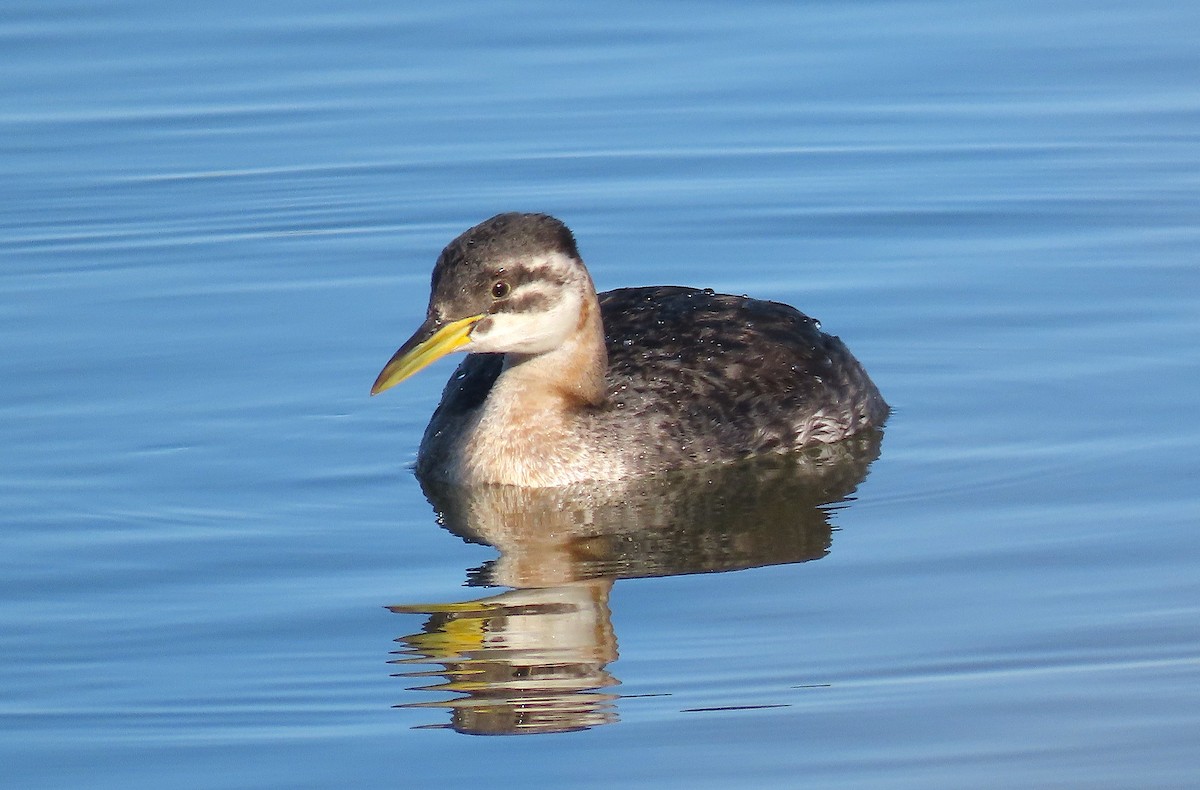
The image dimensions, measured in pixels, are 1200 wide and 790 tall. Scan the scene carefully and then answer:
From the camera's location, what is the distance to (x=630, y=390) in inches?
519

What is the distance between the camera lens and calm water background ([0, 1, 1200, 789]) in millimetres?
9422

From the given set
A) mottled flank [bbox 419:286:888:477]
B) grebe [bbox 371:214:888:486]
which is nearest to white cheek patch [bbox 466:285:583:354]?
grebe [bbox 371:214:888:486]

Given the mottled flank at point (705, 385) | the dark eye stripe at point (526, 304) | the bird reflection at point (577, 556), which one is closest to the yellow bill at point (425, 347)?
the dark eye stripe at point (526, 304)

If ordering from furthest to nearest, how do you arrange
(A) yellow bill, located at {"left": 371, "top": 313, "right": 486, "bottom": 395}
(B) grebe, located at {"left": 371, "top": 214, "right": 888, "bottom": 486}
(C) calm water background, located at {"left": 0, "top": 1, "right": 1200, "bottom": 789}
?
1. (B) grebe, located at {"left": 371, "top": 214, "right": 888, "bottom": 486}
2. (A) yellow bill, located at {"left": 371, "top": 313, "right": 486, "bottom": 395}
3. (C) calm water background, located at {"left": 0, "top": 1, "right": 1200, "bottom": 789}

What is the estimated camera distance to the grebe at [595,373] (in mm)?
12125

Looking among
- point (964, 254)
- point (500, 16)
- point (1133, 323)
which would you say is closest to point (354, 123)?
point (500, 16)

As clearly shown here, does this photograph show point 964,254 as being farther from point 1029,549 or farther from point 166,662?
point 166,662

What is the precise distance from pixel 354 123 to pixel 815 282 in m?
4.50

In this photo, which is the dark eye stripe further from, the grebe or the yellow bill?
the yellow bill

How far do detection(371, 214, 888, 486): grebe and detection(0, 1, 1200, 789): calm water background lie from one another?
1.68 feet

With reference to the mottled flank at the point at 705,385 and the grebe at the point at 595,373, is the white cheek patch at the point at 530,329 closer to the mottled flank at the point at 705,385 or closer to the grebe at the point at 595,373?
the grebe at the point at 595,373

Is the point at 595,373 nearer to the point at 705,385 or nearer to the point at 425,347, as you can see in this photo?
the point at 705,385

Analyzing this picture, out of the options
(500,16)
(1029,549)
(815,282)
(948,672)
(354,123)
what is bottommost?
(948,672)

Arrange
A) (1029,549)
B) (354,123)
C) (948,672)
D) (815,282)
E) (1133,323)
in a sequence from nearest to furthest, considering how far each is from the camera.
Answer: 1. (948,672)
2. (1029,549)
3. (1133,323)
4. (815,282)
5. (354,123)
